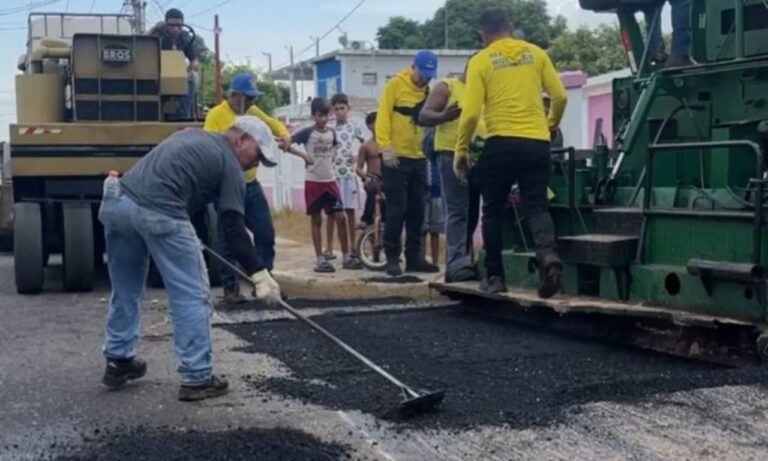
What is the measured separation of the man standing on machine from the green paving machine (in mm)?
5015

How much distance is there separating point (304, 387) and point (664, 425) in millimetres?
1938

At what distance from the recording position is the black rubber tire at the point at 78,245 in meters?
11.1

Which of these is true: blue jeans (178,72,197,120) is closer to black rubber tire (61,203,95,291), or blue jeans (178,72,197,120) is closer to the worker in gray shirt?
black rubber tire (61,203,95,291)

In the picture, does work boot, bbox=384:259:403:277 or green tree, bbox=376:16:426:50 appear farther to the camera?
green tree, bbox=376:16:426:50

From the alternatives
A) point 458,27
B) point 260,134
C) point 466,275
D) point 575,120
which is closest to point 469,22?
point 458,27

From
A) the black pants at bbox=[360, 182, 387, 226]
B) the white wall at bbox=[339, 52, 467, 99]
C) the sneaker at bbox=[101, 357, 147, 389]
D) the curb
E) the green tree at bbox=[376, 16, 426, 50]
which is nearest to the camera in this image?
the sneaker at bbox=[101, 357, 147, 389]

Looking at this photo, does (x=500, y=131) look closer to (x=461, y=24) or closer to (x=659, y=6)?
(x=659, y=6)

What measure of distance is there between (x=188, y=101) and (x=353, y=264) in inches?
107

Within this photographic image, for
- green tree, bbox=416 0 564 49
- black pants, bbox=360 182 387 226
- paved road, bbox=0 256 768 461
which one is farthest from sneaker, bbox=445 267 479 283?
green tree, bbox=416 0 564 49

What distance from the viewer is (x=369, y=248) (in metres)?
11.9

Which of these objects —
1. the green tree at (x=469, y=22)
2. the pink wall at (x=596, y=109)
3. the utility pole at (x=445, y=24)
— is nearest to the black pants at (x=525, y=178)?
the pink wall at (x=596, y=109)

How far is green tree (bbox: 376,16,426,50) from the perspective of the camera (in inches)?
2367

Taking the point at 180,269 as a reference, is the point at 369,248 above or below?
below

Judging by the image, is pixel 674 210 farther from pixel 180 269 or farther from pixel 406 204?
pixel 406 204
